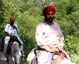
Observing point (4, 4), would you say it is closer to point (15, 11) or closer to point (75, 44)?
point (15, 11)

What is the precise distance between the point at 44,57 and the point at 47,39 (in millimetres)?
306

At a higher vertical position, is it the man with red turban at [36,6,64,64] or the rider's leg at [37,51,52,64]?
the man with red turban at [36,6,64,64]

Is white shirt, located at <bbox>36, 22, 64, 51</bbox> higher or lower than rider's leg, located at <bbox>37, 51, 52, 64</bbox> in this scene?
higher

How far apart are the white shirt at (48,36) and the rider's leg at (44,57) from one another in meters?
0.09

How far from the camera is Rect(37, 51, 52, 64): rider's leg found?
2.81 metres

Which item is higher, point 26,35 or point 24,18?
point 24,18

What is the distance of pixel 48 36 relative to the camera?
9.70ft

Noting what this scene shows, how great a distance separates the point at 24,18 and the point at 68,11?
7587 mm

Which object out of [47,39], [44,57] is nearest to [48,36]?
[47,39]

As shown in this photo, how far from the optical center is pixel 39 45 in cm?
289

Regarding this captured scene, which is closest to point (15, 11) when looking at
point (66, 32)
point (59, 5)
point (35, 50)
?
point (66, 32)

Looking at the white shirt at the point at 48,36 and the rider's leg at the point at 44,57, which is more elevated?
the white shirt at the point at 48,36

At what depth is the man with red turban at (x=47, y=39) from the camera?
286 cm

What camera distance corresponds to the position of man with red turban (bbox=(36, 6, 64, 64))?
9.37 feet
